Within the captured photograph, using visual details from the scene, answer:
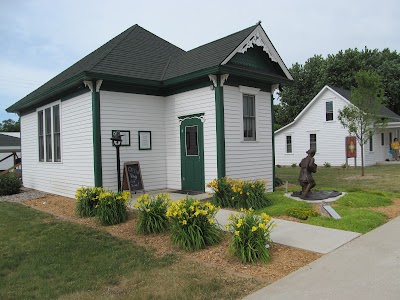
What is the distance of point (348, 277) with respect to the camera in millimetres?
4047

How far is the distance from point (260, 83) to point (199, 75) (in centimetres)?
243

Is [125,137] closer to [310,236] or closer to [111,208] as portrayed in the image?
[111,208]

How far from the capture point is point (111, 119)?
10141mm

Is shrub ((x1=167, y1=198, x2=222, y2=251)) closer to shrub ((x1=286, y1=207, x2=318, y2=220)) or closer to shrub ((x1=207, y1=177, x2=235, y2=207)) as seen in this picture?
shrub ((x1=286, y1=207, x2=318, y2=220))

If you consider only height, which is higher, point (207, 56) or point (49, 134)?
point (207, 56)

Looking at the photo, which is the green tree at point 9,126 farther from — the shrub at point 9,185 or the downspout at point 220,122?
the downspout at point 220,122

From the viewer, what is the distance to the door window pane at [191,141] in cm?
1047

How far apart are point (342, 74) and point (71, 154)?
106 feet

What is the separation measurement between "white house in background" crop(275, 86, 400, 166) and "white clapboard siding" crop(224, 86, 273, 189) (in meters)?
13.7

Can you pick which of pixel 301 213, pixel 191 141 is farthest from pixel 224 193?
pixel 191 141

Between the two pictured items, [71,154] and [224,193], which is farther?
[71,154]

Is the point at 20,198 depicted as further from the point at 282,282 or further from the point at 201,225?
the point at 282,282

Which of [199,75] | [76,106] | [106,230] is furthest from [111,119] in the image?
[106,230]

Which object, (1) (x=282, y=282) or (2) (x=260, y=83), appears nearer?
(1) (x=282, y=282)
